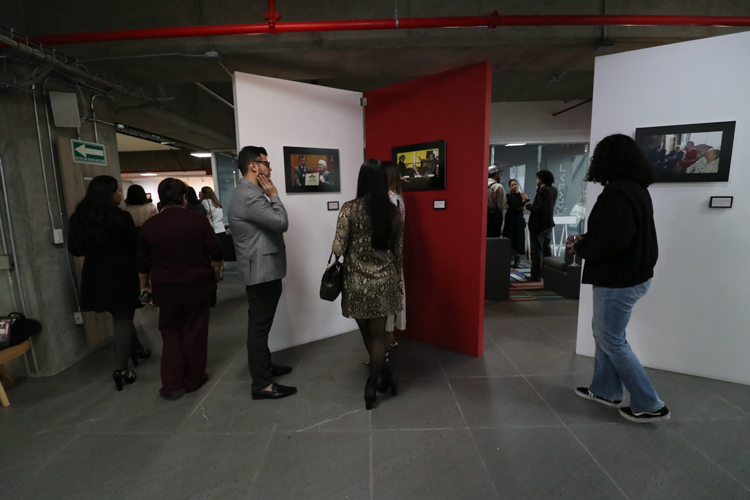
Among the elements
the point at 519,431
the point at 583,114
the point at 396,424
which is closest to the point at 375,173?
the point at 396,424

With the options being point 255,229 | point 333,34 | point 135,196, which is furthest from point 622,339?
point 135,196

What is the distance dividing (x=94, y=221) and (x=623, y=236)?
3.63 meters

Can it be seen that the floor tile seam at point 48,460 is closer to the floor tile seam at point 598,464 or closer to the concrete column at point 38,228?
the concrete column at point 38,228

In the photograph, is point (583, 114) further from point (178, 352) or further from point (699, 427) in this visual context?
point (178, 352)

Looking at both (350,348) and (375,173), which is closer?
(375,173)

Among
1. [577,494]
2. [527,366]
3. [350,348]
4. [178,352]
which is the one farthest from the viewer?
[350,348]

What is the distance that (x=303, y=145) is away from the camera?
3.24m

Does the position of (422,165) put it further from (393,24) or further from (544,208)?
(544,208)

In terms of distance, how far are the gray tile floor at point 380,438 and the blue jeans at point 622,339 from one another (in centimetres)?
19

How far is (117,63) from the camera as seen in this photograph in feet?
10.1

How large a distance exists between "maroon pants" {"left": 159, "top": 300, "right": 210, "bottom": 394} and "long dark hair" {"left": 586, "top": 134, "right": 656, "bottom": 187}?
2.94 meters

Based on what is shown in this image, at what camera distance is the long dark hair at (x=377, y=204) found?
2.08 meters

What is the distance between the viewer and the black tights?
2.26 meters

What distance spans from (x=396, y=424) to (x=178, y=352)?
1717 millimetres
